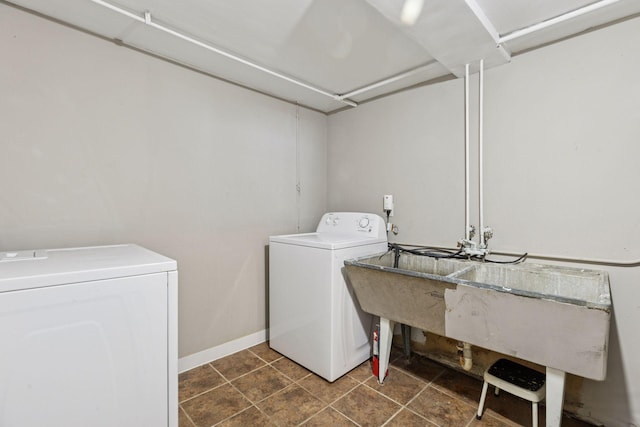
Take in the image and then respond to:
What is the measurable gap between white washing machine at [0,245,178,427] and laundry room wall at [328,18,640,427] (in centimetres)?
196

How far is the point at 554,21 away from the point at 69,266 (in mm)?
2607

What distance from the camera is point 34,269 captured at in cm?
113

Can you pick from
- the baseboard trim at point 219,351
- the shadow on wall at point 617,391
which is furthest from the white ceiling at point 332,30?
the baseboard trim at point 219,351

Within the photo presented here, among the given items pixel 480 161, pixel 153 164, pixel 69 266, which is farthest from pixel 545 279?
pixel 153 164

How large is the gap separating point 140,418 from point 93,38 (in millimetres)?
2088

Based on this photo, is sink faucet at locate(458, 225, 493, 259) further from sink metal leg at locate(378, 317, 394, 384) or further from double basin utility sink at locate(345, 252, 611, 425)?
sink metal leg at locate(378, 317, 394, 384)

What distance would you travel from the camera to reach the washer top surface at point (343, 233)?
2164 millimetres

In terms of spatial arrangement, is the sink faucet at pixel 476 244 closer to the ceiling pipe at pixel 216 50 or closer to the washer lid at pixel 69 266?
the ceiling pipe at pixel 216 50

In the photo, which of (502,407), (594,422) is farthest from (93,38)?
(594,422)

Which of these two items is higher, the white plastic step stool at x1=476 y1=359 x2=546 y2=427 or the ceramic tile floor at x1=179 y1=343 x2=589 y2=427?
the white plastic step stool at x1=476 y1=359 x2=546 y2=427

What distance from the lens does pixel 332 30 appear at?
69.4 inches

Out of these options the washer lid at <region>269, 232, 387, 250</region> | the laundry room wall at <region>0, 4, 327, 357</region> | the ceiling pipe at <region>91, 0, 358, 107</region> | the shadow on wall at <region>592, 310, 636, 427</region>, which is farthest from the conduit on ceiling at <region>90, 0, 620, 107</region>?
the shadow on wall at <region>592, 310, 636, 427</region>

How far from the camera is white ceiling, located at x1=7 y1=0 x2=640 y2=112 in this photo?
1.53m

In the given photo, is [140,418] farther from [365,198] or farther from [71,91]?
[365,198]
